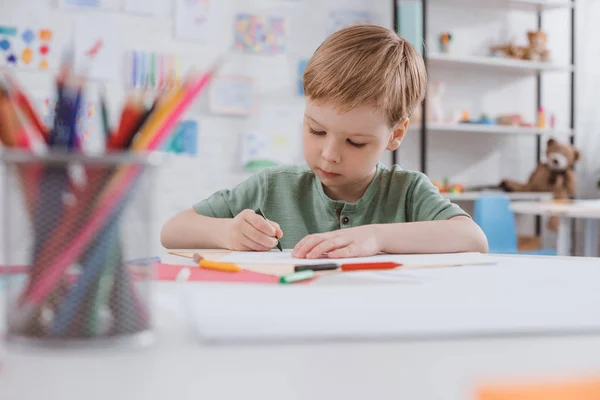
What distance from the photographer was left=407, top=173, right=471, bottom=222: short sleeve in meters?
1.07

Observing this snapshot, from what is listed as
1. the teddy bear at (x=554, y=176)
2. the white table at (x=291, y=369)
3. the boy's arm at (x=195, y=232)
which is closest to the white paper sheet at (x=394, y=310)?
the white table at (x=291, y=369)

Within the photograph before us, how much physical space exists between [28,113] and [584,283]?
49cm

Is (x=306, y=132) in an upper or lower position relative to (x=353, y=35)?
lower

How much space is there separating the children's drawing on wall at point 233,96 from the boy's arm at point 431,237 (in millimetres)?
2048

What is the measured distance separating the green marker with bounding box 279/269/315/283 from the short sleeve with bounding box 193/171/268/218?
0.60 meters

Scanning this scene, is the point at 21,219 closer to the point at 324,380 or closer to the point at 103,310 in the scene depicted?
the point at 103,310

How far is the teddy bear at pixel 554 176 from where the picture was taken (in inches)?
131

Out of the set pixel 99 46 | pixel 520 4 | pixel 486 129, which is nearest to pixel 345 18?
pixel 486 129

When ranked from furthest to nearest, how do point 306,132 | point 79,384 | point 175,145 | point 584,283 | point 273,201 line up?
point 175,145
point 273,201
point 306,132
point 584,283
point 79,384

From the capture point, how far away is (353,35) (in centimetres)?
113

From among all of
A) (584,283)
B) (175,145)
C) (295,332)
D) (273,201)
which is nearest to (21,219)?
(295,332)

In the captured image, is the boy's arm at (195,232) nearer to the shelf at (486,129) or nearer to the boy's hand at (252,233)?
the boy's hand at (252,233)

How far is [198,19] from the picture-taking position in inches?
113

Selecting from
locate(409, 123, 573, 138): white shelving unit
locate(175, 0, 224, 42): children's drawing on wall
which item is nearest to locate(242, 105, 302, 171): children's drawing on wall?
locate(175, 0, 224, 42): children's drawing on wall
